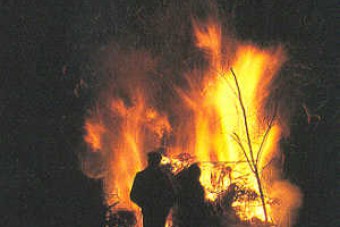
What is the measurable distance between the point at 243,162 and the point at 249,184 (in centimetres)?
39

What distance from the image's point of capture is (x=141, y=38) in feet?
31.3

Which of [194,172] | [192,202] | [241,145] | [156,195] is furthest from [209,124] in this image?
[156,195]

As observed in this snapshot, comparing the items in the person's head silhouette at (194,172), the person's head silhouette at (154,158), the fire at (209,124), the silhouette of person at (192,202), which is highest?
the fire at (209,124)

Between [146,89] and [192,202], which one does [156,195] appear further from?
[146,89]

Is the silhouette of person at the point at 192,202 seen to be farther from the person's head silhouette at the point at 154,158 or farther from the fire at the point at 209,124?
the fire at the point at 209,124

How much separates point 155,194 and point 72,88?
3325 millimetres

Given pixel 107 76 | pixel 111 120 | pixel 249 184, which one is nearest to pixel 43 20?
pixel 107 76

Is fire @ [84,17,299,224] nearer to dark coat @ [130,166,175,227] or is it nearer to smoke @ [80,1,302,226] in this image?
smoke @ [80,1,302,226]

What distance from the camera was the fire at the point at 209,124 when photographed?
8344mm

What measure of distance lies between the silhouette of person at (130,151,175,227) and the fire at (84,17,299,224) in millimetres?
928

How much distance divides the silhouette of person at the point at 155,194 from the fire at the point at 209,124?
93 centimetres

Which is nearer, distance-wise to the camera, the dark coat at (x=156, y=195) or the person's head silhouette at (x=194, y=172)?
the dark coat at (x=156, y=195)

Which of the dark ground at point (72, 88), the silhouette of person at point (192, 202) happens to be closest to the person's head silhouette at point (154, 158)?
the silhouette of person at point (192, 202)

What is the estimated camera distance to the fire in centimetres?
834
